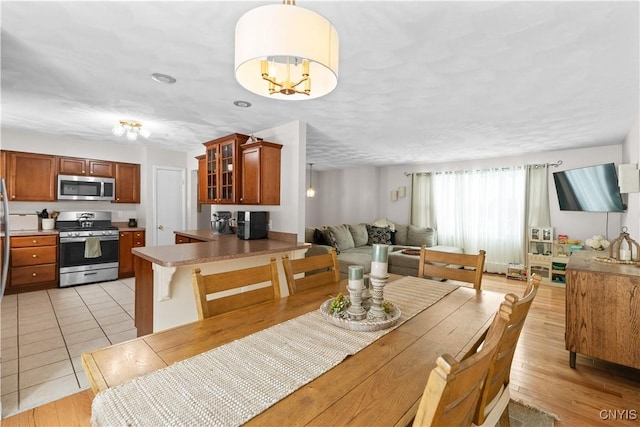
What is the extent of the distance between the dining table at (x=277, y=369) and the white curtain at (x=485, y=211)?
476 cm

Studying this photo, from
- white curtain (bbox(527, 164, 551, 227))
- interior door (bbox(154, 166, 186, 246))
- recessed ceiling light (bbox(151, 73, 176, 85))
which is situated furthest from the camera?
interior door (bbox(154, 166, 186, 246))

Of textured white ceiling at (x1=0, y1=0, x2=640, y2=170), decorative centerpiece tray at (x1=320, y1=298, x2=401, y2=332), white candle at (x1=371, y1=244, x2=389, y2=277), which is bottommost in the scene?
decorative centerpiece tray at (x1=320, y1=298, x2=401, y2=332)

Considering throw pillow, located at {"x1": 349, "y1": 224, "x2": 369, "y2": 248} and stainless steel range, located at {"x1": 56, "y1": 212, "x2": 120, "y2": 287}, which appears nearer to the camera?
stainless steel range, located at {"x1": 56, "y1": 212, "x2": 120, "y2": 287}

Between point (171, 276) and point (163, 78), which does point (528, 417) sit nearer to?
point (171, 276)

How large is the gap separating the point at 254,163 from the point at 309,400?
10.0 feet

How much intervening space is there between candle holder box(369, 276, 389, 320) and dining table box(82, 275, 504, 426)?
8 centimetres

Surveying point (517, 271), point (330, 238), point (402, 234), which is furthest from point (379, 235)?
point (517, 271)

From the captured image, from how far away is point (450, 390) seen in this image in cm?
58

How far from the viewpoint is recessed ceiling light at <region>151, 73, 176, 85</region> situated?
2.28 m

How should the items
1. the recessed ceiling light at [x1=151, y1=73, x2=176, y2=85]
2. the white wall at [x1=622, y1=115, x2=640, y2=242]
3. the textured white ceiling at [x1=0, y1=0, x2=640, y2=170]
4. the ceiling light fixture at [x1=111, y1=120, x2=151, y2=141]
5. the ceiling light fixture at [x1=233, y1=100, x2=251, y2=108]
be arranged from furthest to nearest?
the ceiling light fixture at [x1=111, y1=120, x2=151, y2=141]
the white wall at [x1=622, y1=115, x2=640, y2=242]
the ceiling light fixture at [x1=233, y1=100, x2=251, y2=108]
the recessed ceiling light at [x1=151, y1=73, x2=176, y2=85]
the textured white ceiling at [x1=0, y1=0, x2=640, y2=170]

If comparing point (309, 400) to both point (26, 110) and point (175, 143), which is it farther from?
point (175, 143)

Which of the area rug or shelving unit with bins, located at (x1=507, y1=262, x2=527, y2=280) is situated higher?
shelving unit with bins, located at (x1=507, y1=262, x2=527, y2=280)

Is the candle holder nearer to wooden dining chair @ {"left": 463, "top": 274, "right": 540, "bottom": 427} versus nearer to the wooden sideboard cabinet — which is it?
wooden dining chair @ {"left": 463, "top": 274, "right": 540, "bottom": 427}

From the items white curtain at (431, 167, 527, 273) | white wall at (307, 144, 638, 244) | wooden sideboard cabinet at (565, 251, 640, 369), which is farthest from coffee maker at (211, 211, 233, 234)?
white curtain at (431, 167, 527, 273)
